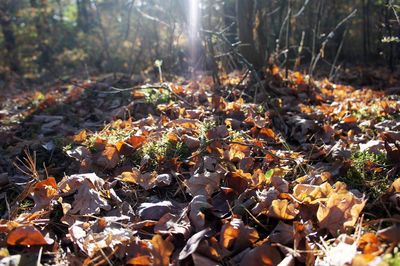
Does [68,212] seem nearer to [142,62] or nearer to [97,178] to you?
[97,178]

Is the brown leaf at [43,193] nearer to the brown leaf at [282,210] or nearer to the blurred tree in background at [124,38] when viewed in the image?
the brown leaf at [282,210]

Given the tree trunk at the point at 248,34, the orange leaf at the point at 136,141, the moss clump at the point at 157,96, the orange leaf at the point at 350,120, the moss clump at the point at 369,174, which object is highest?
the tree trunk at the point at 248,34

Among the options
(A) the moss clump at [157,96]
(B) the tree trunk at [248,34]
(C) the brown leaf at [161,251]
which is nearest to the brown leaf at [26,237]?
(C) the brown leaf at [161,251]

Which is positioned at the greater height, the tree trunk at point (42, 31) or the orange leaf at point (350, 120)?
the tree trunk at point (42, 31)

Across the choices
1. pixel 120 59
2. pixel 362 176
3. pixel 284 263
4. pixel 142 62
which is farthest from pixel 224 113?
pixel 120 59

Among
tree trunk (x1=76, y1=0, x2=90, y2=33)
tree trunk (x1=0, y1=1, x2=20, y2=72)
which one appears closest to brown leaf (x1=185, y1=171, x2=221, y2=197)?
tree trunk (x1=0, y1=1, x2=20, y2=72)

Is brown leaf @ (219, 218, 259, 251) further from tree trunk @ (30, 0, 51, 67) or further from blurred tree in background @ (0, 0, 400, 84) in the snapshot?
tree trunk @ (30, 0, 51, 67)
